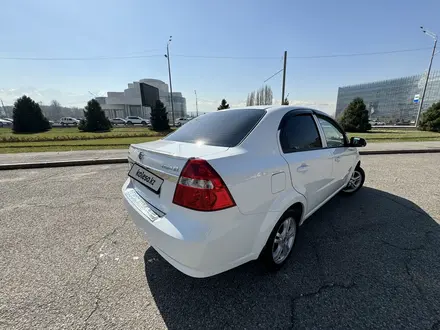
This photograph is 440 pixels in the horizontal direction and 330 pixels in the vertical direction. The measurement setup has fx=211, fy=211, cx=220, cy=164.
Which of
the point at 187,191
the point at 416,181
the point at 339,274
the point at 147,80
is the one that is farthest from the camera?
the point at 147,80

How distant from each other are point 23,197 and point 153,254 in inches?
148

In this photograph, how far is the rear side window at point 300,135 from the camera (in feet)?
7.32

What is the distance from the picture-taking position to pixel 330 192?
3193 mm

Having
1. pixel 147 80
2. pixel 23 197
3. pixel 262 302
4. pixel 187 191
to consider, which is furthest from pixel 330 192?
pixel 147 80

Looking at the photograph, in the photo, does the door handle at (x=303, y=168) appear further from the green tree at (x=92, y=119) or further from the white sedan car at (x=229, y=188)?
the green tree at (x=92, y=119)

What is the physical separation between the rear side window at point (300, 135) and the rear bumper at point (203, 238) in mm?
909

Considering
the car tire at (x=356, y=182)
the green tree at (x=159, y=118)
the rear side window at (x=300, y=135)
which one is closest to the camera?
the rear side window at (x=300, y=135)

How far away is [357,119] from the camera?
2473 cm

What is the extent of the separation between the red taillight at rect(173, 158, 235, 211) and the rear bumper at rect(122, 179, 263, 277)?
6cm

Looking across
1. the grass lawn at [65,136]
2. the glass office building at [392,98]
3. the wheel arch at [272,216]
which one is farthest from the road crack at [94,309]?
the glass office building at [392,98]

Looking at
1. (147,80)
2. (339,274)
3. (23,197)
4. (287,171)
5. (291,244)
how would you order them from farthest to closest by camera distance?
(147,80), (23,197), (291,244), (339,274), (287,171)

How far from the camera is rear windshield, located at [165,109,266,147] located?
2025mm

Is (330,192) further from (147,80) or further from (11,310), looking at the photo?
(147,80)

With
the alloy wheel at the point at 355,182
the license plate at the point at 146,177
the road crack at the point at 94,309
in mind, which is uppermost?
the license plate at the point at 146,177
